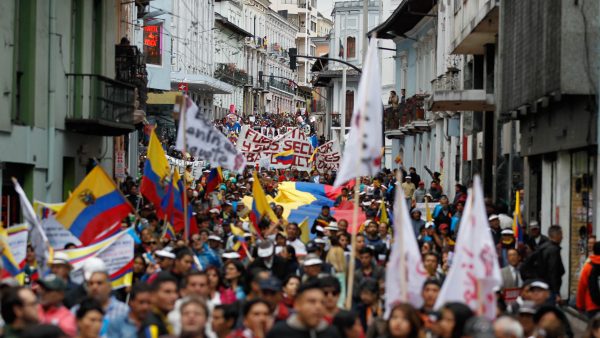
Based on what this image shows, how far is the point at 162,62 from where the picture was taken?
168 feet

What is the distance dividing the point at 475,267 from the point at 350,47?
80.3 m

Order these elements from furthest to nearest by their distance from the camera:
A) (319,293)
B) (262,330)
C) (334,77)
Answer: (334,77), (262,330), (319,293)

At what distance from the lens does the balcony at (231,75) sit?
10234 centimetres

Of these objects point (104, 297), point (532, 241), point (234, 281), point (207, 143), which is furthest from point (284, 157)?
point (104, 297)

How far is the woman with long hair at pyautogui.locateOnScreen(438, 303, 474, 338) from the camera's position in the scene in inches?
422

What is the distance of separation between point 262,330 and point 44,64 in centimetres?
1559

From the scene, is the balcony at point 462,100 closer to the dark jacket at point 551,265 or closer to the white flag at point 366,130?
the dark jacket at point 551,265

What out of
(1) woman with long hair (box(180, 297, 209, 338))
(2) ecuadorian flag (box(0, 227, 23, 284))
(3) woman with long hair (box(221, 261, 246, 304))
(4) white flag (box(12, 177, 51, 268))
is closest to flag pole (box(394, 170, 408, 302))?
(3) woman with long hair (box(221, 261, 246, 304))

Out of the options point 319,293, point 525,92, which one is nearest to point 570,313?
point 525,92

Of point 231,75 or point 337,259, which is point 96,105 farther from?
point 231,75

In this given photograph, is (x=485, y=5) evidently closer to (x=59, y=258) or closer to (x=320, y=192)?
(x=320, y=192)

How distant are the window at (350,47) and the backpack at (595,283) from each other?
243ft

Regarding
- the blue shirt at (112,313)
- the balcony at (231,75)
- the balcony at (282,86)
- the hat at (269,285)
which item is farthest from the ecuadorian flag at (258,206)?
the balcony at (282,86)

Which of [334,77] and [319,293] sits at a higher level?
[334,77]
